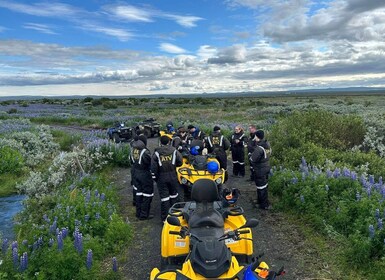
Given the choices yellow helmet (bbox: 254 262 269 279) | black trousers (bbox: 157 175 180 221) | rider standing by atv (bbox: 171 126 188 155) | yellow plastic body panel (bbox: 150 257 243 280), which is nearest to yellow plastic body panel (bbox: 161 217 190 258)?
yellow plastic body panel (bbox: 150 257 243 280)

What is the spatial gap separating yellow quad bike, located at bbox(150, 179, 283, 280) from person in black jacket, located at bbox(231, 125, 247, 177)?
7230mm

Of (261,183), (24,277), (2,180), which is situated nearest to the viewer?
(24,277)

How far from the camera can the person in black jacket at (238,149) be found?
554 inches

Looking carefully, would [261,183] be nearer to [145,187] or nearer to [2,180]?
[145,187]

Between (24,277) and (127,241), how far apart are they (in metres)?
2.80

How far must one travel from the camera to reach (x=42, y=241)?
7035 millimetres

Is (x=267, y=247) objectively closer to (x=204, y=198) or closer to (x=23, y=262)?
(x=204, y=198)

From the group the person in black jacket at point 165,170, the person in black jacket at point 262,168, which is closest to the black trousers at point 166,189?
the person in black jacket at point 165,170

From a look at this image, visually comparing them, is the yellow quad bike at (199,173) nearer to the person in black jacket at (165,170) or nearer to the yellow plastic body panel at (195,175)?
the yellow plastic body panel at (195,175)

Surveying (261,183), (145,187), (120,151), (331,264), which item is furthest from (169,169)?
(120,151)

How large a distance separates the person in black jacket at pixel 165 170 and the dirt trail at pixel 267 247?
2.53 feet

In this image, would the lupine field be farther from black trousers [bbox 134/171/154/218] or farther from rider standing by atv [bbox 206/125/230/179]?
rider standing by atv [bbox 206/125/230/179]

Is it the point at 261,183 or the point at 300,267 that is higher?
the point at 261,183

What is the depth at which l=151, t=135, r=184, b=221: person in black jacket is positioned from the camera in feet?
31.0
